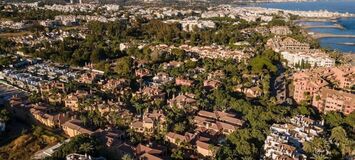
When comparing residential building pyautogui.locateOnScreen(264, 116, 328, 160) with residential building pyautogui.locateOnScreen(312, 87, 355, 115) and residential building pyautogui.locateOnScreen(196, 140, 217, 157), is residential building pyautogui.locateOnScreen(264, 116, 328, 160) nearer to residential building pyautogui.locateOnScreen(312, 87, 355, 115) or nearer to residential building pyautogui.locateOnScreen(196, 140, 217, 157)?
residential building pyautogui.locateOnScreen(196, 140, 217, 157)

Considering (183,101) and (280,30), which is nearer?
(183,101)

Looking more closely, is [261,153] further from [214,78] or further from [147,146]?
[214,78]

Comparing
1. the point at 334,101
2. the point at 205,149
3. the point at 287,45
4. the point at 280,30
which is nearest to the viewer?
the point at 205,149

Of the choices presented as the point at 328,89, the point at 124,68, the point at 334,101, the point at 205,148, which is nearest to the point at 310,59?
the point at 328,89

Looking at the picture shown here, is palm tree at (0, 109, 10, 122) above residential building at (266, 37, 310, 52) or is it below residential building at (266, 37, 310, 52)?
below

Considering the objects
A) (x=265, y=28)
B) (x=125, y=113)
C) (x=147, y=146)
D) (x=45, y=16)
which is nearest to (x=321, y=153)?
(x=147, y=146)

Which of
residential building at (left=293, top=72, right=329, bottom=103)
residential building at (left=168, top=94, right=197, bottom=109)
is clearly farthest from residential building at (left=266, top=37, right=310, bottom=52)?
residential building at (left=168, top=94, right=197, bottom=109)

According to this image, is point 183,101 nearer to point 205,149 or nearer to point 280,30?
point 205,149

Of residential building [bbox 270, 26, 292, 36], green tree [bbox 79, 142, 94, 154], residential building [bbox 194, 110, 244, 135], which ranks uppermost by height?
residential building [bbox 270, 26, 292, 36]

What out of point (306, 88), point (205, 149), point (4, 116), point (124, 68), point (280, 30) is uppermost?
point (280, 30)

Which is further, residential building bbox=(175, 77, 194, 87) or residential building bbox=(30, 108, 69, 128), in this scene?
residential building bbox=(175, 77, 194, 87)

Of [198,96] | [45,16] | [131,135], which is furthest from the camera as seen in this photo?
[45,16]
